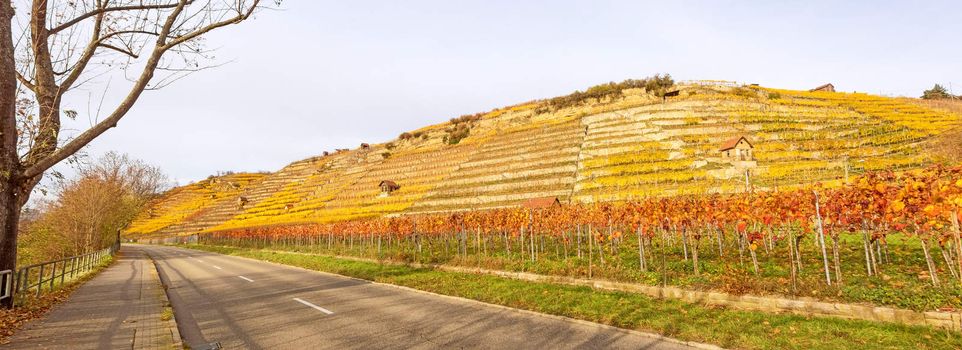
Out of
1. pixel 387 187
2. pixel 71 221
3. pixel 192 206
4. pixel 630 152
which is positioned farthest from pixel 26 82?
pixel 192 206

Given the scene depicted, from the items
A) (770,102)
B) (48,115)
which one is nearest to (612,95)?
(770,102)

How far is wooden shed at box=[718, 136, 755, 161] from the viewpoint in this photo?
135ft

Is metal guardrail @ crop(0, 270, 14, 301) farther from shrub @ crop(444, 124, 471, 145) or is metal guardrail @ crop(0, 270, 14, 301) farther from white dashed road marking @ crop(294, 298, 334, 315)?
→ shrub @ crop(444, 124, 471, 145)

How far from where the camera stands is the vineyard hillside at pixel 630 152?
129 ft

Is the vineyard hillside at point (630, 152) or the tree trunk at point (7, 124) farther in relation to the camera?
the vineyard hillside at point (630, 152)

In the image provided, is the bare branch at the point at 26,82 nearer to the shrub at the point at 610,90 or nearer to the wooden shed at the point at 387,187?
the wooden shed at the point at 387,187

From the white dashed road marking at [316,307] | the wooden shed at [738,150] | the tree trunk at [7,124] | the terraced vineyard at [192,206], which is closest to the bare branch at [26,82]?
the tree trunk at [7,124]

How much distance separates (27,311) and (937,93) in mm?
119200

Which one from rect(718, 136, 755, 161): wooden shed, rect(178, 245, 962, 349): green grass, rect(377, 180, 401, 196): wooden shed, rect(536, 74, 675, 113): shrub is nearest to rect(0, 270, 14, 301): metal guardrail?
rect(178, 245, 962, 349): green grass

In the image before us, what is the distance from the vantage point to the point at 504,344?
26.0 feet

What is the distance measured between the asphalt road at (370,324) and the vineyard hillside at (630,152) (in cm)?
2727

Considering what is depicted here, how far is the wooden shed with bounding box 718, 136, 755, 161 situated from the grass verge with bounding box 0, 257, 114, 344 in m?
47.7

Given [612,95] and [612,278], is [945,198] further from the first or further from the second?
[612,95]

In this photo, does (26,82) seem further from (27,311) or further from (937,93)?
(937,93)
